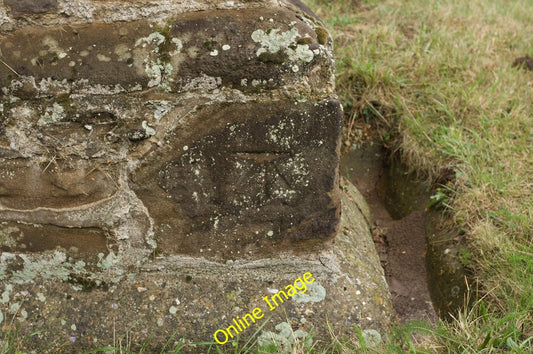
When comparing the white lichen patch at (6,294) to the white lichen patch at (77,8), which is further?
the white lichen patch at (6,294)

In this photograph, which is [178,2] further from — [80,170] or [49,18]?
[80,170]

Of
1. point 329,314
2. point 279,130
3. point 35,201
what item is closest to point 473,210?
point 329,314

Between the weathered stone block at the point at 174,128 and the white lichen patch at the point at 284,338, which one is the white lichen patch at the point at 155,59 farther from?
the white lichen patch at the point at 284,338

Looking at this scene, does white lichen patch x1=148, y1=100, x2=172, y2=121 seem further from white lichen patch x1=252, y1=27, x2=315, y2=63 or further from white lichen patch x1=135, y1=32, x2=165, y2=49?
white lichen patch x1=252, y1=27, x2=315, y2=63

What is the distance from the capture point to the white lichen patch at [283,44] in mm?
1444

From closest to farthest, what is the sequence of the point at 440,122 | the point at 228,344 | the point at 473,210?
the point at 228,344, the point at 473,210, the point at 440,122

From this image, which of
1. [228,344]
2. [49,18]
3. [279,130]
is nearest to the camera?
[49,18]

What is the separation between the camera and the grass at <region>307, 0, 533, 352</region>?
1.80 meters

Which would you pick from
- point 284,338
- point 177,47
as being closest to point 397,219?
point 284,338

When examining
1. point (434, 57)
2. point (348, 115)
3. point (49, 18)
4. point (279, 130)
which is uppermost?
point (49, 18)

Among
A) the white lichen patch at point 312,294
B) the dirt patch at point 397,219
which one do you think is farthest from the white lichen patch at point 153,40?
the dirt patch at point 397,219

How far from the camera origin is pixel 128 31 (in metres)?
1.44

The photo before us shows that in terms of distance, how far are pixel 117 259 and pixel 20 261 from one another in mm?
308

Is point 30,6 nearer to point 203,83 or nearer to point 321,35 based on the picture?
point 203,83
